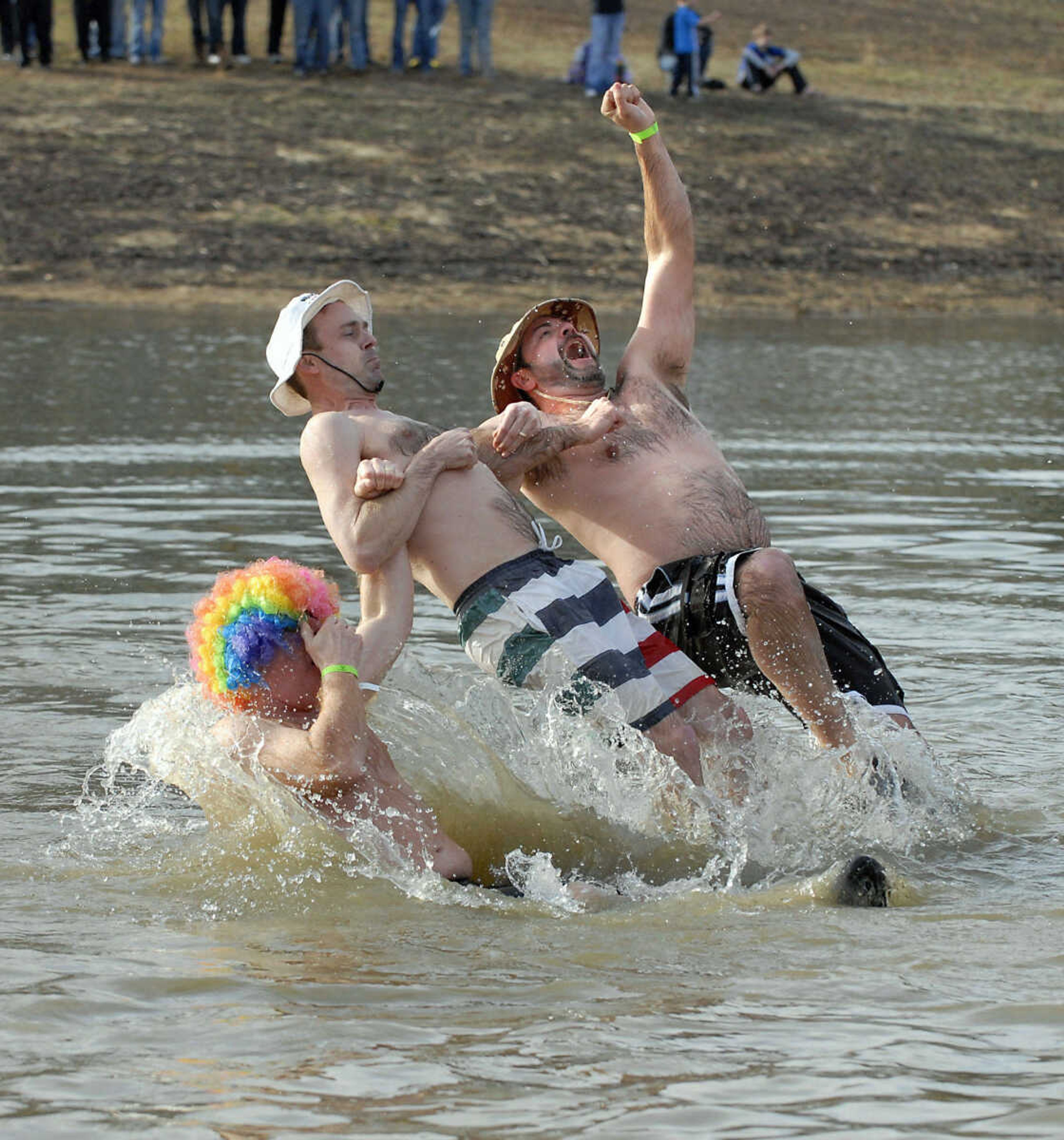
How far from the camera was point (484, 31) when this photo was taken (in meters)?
29.6

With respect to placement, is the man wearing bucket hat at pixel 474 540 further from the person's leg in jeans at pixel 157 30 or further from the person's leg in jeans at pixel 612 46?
the person's leg in jeans at pixel 157 30

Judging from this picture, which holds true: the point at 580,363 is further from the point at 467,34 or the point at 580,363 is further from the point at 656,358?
the point at 467,34

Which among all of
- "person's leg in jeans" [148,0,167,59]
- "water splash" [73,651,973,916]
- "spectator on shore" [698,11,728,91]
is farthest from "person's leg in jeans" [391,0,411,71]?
"water splash" [73,651,973,916]

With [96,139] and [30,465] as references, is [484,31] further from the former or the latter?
[30,465]

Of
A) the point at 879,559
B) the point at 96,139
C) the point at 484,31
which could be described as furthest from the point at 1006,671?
the point at 484,31

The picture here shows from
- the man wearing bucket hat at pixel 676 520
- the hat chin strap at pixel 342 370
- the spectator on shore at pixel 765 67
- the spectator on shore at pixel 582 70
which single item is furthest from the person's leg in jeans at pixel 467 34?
the hat chin strap at pixel 342 370

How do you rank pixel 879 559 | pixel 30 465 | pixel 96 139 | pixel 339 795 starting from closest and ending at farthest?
pixel 339 795, pixel 879 559, pixel 30 465, pixel 96 139

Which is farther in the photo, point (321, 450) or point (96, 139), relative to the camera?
point (96, 139)

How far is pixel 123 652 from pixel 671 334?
2.85m

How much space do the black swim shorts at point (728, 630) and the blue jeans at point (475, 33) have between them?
23556mm

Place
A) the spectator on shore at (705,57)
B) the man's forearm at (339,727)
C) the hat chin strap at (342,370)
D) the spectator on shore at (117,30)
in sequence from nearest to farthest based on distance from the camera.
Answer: the man's forearm at (339,727)
the hat chin strap at (342,370)
the spectator on shore at (117,30)
the spectator on shore at (705,57)

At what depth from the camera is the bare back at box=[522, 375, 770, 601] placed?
6.62m

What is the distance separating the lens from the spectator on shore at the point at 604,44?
91.7 ft

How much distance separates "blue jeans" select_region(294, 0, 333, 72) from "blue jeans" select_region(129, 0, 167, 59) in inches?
81.3
